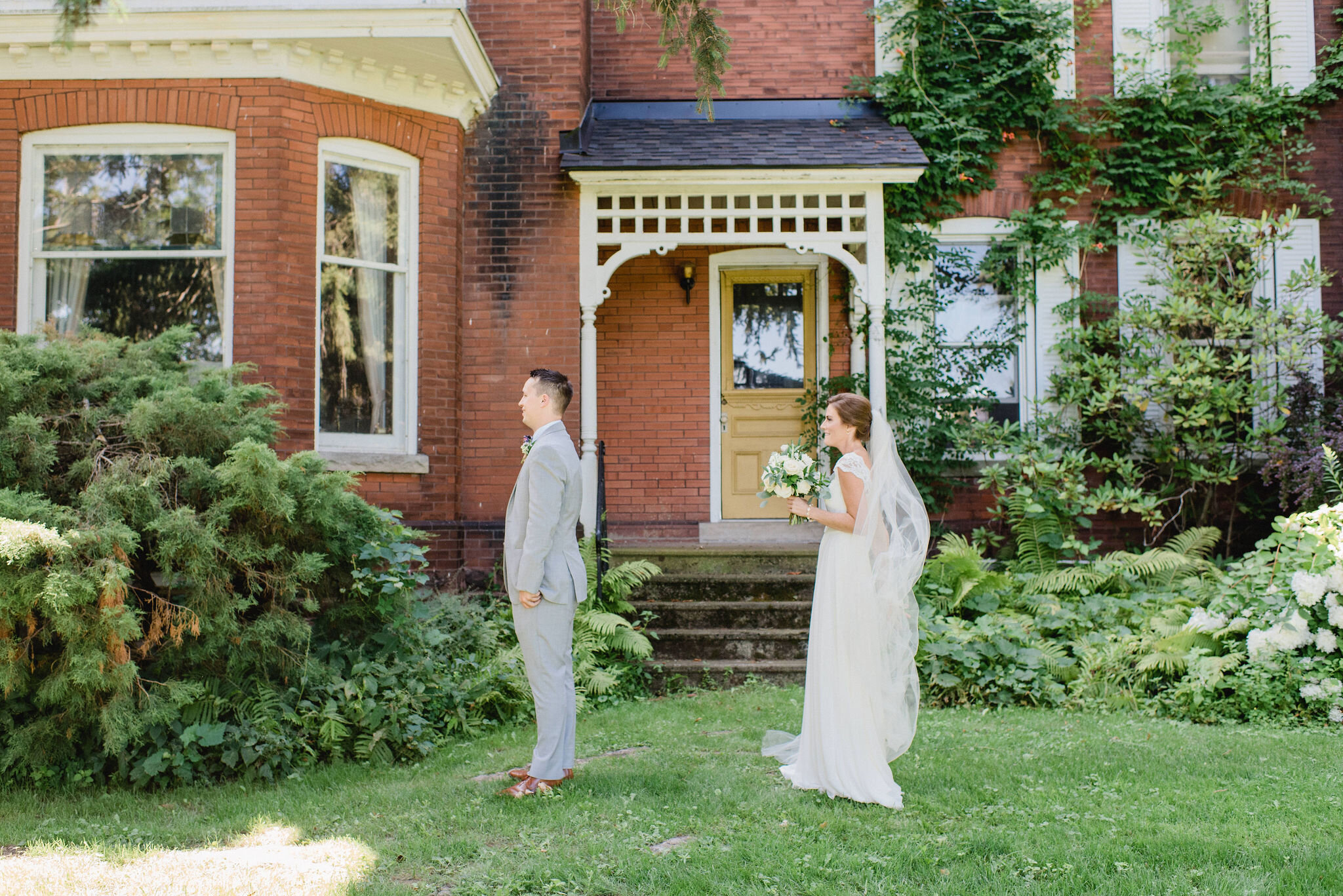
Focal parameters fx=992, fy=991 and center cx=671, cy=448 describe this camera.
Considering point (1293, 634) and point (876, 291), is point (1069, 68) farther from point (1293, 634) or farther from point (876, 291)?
point (1293, 634)

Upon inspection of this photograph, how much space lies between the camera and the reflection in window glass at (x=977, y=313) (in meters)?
9.58

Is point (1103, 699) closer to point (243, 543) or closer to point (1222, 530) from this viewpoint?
point (1222, 530)

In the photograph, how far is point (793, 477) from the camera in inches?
181

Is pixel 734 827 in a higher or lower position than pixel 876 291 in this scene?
lower

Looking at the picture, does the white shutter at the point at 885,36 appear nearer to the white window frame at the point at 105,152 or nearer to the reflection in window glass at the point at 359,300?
the reflection in window glass at the point at 359,300

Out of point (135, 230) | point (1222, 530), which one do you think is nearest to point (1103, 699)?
point (1222, 530)

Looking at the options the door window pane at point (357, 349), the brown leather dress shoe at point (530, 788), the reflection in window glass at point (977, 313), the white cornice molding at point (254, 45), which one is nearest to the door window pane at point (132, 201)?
the white cornice molding at point (254, 45)

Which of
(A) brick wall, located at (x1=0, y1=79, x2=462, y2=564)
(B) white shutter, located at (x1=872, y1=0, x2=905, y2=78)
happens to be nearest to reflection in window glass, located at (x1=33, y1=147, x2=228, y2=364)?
(A) brick wall, located at (x1=0, y1=79, x2=462, y2=564)

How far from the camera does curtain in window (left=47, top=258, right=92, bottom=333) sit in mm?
7434

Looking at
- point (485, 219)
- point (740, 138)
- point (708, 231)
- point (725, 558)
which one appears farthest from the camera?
point (740, 138)

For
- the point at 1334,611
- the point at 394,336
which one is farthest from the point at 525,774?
the point at 1334,611

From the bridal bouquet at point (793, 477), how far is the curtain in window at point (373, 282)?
4.29 metres

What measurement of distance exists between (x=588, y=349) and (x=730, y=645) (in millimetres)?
2795

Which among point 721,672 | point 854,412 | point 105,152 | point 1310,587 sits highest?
point 105,152
